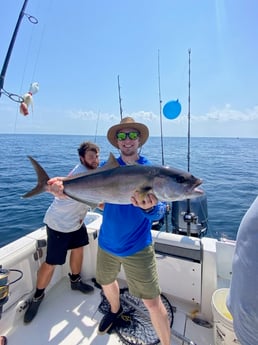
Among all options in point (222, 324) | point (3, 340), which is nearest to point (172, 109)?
point (222, 324)

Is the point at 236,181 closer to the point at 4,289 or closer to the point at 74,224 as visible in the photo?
the point at 74,224

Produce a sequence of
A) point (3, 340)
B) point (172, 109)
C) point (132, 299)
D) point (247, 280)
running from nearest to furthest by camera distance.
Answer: point (247, 280) < point (3, 340) < point (132, 299) < point (172, 109)

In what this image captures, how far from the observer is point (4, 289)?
185 cm

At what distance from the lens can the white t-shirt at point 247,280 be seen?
73cm

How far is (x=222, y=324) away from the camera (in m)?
1.81

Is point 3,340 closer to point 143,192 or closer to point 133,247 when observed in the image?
point 133,247

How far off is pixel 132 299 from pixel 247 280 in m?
2.22

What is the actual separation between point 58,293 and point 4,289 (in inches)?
46.1

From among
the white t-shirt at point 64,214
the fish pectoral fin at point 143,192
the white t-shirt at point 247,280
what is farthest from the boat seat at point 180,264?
the white t-shirt at point 247,280

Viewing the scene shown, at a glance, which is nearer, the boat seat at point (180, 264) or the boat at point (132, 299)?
the boat at point (132, 299)

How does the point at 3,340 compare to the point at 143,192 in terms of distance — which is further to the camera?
the point at 3,340

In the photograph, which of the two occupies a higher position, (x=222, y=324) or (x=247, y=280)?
(x=247, y=280)

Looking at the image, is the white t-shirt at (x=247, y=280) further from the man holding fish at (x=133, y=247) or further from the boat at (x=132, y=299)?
the boat at (x=132, y=299)

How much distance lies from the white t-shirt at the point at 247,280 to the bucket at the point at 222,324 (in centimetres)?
116
